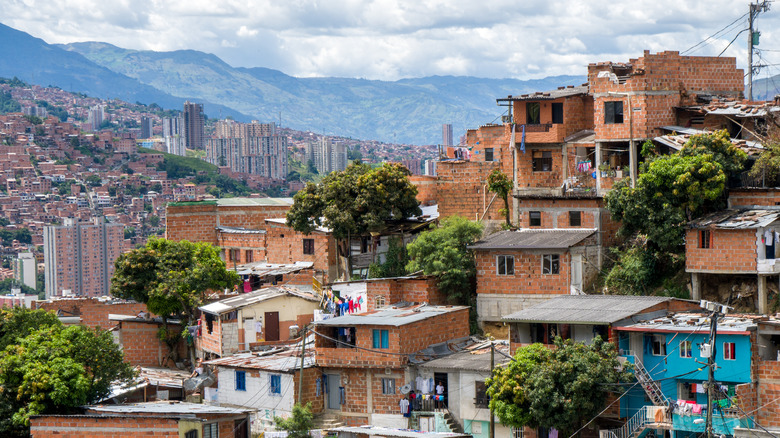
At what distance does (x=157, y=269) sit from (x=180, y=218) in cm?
1004

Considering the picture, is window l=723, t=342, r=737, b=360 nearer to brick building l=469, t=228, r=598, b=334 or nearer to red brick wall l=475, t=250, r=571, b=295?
brick building l=469, t=228, r=598, b=334

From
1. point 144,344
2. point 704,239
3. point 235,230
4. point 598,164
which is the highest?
point 598,164

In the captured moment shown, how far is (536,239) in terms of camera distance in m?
39.5

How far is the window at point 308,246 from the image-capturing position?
163 feet

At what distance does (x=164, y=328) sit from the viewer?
46688 millimetres

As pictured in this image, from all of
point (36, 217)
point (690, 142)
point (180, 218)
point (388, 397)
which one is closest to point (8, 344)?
point (388, 397)

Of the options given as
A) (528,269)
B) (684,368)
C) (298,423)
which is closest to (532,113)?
(528,269)

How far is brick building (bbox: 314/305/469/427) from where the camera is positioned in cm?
3556

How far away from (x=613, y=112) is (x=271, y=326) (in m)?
14.2

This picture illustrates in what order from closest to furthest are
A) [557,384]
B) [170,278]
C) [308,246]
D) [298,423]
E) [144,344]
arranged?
[557,384] < [298,423] < [170,278] < [144,344] < [308,246]

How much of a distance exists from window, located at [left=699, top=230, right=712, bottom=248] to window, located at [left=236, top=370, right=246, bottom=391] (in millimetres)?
14639

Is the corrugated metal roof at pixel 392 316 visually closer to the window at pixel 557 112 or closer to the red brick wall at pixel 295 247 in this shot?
the red brick wall at pixel 295 247

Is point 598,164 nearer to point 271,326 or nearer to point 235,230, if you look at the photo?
point 271,326

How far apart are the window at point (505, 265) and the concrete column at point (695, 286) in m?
5.85
